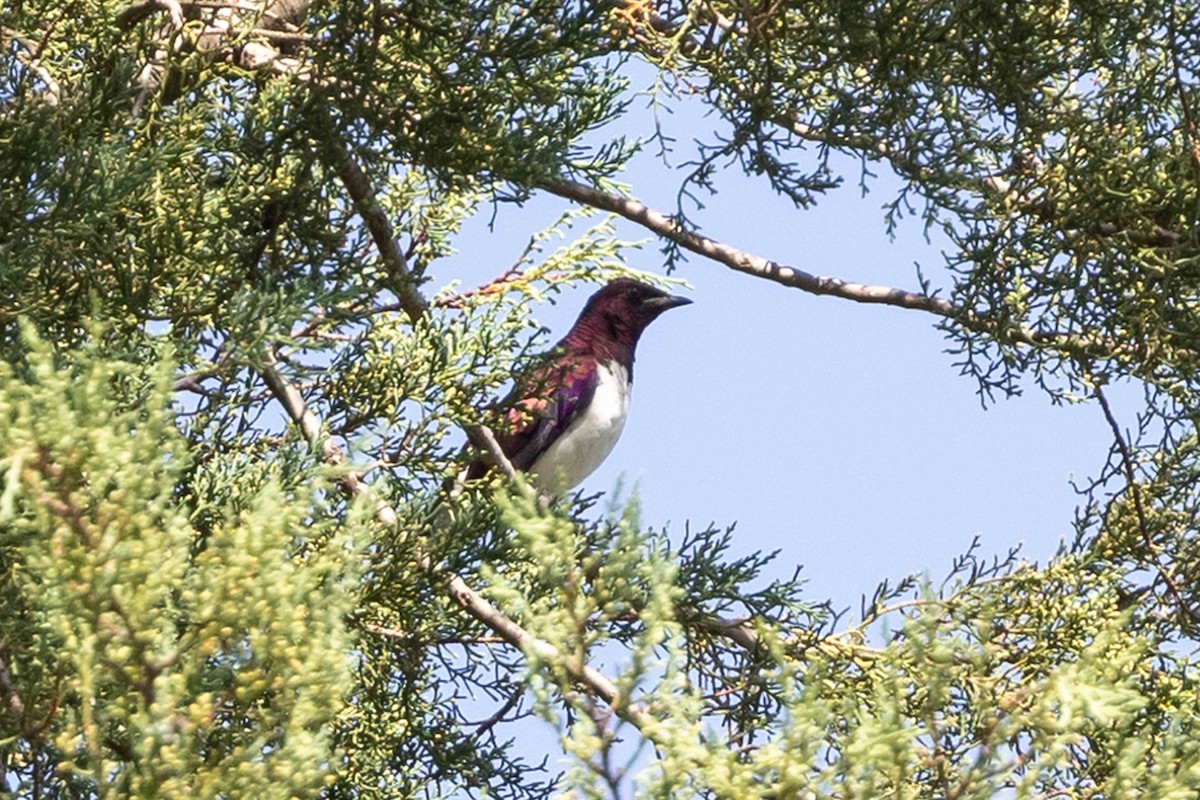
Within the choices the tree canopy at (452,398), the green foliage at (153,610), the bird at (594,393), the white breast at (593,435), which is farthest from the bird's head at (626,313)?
the green foliage at (153,610)

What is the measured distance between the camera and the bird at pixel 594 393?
23.2 feet

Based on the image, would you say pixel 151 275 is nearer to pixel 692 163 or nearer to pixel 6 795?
pixel 6 795

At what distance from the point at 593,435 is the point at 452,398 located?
3.09 meters

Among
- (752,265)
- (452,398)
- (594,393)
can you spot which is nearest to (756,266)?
(752,265)

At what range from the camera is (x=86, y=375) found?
2.41 metres

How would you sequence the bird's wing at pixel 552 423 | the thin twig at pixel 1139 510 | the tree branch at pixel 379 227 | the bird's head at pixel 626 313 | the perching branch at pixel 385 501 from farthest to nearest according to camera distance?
the bird's head at pixel 626 313
the bird's wing at pixel 552 423
the thin twig at pixel 1139 510
the tree branch at pixel 379 227
the perching branch at pixel 385 501

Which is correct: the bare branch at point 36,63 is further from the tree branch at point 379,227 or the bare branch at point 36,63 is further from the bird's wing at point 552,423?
the bird's wing at point 552,423

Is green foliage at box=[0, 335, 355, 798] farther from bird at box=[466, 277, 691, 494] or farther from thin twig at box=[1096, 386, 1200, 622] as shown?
bird at box=[466, 277, 691, 494]

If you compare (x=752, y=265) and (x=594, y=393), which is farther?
(x=594, y=393)

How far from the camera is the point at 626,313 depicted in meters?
7.54

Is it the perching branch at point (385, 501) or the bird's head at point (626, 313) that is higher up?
the bird's head at point (626, 313)

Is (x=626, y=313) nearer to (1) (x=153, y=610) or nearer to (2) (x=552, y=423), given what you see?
(2) (x=552, y=423)

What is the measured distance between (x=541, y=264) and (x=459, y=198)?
35 cm

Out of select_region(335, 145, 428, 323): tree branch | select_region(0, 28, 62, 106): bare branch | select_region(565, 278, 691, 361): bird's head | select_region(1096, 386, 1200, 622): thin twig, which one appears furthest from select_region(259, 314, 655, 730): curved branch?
select_region(565, 278, 691, 361): bird's head
